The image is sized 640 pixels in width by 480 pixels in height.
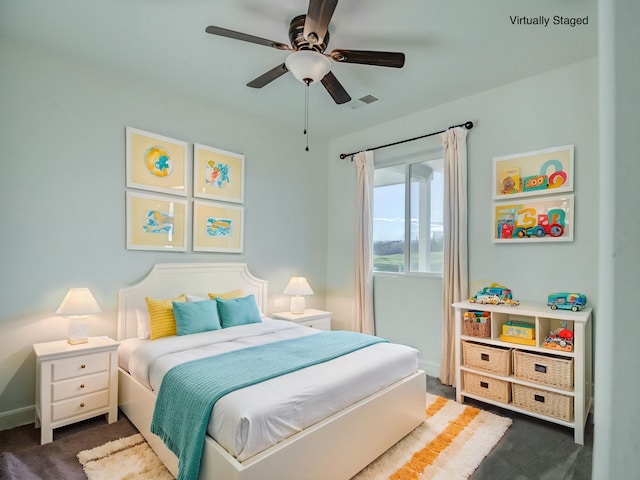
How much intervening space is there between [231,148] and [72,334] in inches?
91.6

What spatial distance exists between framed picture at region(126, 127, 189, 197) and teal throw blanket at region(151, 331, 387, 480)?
1824 millimetres

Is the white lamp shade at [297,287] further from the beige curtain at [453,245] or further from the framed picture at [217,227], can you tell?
the beige curtain at [453,245]

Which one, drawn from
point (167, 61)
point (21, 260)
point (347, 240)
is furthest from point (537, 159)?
point (21, 260)

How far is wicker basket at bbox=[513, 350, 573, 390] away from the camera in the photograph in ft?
8.23

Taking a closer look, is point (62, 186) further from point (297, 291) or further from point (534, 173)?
point (534, 173)

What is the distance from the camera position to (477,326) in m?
2.97

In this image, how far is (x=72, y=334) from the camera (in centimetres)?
264

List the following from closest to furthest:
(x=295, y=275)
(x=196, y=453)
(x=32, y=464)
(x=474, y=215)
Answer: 1. (x=196, y=453)
2. (x=32, y=464)
3. (x=474, y=215)
4. (x=295, y=275)

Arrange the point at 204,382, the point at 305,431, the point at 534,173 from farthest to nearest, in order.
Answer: the point at 534,173, the point at 204,382, the point at 305,431

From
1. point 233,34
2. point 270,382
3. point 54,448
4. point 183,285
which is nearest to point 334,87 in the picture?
point 233,34

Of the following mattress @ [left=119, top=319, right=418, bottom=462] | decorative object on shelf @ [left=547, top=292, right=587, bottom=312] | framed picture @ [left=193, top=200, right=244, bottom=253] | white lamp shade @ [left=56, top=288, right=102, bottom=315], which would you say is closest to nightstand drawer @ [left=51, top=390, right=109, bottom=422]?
mattress @ [left=119, top=319, right=418, bottom=462]

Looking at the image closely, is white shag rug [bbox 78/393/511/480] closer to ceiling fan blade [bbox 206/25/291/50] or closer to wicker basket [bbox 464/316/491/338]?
wicker basket [bbox 464/316/491/338]

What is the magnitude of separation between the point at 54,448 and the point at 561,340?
11.7 feet

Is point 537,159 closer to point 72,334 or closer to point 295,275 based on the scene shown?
point 295,275
